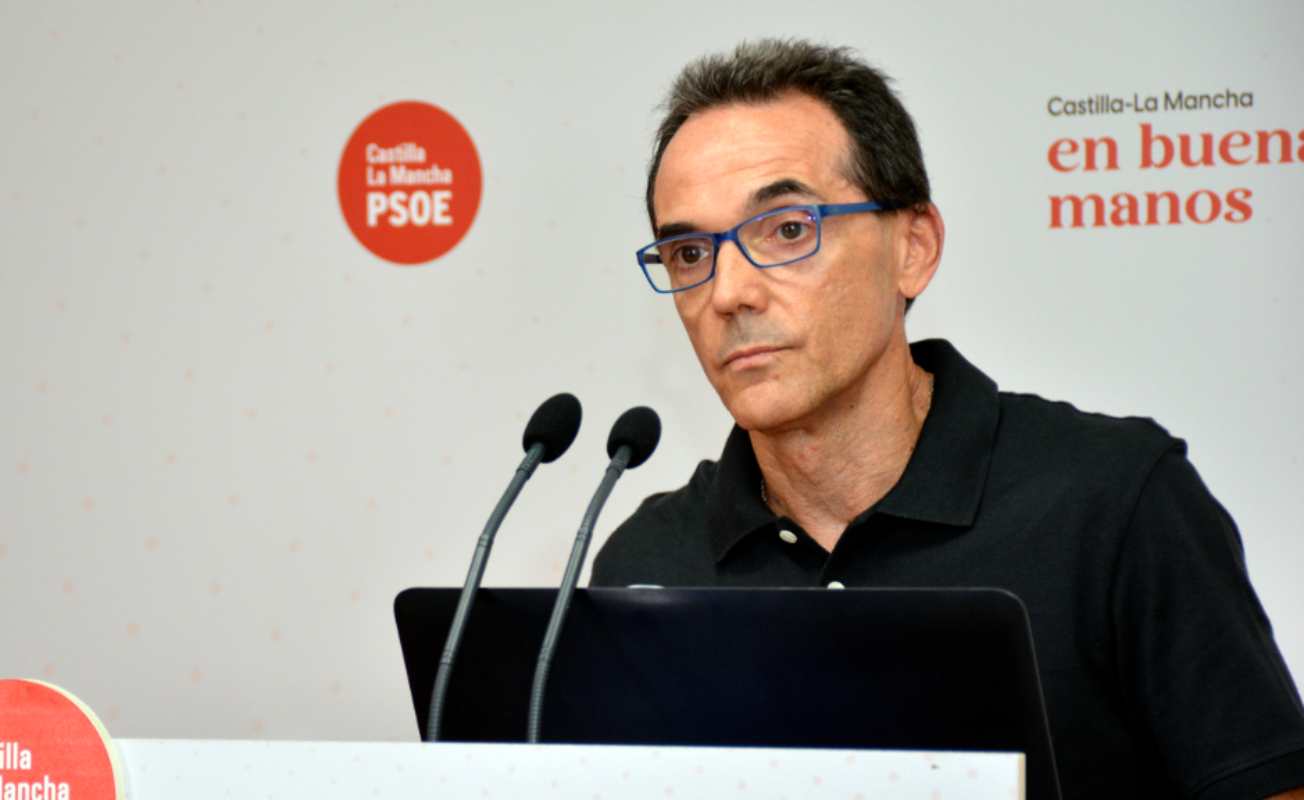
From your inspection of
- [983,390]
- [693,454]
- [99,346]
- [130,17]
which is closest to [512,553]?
[693,454]

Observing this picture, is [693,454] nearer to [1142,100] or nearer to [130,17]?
[1142,100]

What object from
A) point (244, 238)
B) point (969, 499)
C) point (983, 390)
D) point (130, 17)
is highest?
point (130, 17)

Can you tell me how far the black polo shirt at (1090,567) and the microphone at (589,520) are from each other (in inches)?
15.3

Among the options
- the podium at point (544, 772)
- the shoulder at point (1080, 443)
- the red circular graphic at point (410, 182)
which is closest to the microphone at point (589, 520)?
the podium at point (544, 772)

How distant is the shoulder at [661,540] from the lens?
180 centimetres

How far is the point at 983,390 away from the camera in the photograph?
173cm

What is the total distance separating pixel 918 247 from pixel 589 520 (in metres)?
0.81

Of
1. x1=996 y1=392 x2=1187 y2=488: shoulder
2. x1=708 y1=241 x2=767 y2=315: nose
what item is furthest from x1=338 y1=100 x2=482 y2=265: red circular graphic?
x1=996 y1=392 x2=1187 y2=488: shoulder

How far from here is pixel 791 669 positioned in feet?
3.47

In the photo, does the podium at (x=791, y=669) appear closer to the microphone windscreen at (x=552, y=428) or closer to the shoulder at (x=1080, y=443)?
the microphone windscreen at (x=552, y=428)

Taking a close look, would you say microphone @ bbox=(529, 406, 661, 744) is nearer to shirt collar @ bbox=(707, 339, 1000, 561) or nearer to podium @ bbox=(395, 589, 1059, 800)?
podium @ bbox=(395, 589, 1059, 800)

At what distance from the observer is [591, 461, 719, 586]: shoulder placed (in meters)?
1.80

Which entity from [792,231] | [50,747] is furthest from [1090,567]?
[50,747]

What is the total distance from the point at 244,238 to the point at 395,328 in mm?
338
